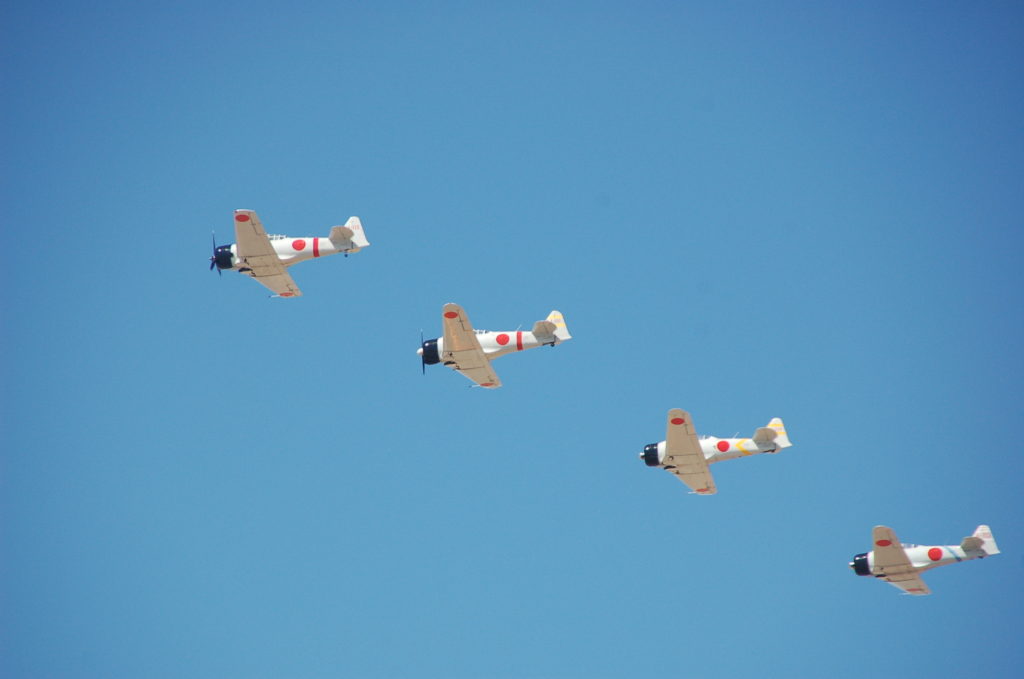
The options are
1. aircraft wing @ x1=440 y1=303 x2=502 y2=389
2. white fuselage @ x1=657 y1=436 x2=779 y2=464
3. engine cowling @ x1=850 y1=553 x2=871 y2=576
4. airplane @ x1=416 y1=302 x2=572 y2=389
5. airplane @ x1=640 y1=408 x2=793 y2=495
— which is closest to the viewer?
aircraft wing @ x1=440 y1=303 x2=502 y2=389

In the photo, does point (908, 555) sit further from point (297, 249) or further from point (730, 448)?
point (297, 249)

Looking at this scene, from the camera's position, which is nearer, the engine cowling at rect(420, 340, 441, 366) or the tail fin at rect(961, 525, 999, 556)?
the engine cowling at rect(420, 340, 441, 366)

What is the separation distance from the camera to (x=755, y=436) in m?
49.9

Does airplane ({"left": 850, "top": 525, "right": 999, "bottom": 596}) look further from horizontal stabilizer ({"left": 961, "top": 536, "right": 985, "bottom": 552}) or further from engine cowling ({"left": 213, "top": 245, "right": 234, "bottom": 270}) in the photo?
engine cowling ({"left": 213, "top": 245, "right": 234, "bottom": 270})

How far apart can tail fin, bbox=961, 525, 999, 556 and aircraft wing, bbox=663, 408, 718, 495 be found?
13249mm

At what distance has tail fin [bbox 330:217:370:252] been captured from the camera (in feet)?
162

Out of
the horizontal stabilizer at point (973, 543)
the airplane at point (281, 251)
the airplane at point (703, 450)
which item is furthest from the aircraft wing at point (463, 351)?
the horizontal stabilizer at point (973, 543)

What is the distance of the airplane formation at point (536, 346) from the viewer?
47.9 m

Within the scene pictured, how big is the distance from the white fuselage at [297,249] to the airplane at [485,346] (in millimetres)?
6965

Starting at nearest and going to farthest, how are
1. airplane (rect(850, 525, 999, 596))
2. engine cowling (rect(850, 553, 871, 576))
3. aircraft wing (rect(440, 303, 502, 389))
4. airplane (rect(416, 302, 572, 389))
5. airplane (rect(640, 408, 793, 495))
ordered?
aircraft wing (rect(440, 303, 502, 389)), airplane (rect(416, 302, 572, 389)), airplane (rect(640, 408, 793, 495)), airplane (rect(850, 525, 999, 596)), engine cowling (rect(850, 553, 871, 576))

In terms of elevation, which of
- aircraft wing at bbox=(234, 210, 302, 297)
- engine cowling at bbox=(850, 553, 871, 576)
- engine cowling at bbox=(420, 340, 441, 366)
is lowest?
engine cowling at bbox=(850, 553, 871, 576)

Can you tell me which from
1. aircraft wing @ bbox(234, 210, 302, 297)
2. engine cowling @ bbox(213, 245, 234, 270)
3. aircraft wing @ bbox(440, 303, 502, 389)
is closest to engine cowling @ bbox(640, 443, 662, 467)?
aircraft wing @ bbox(440, 303, 502, 389)

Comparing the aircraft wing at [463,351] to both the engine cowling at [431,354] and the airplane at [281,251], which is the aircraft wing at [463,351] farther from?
the airplane at [281,251]

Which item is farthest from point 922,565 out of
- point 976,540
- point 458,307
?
point 458,307
